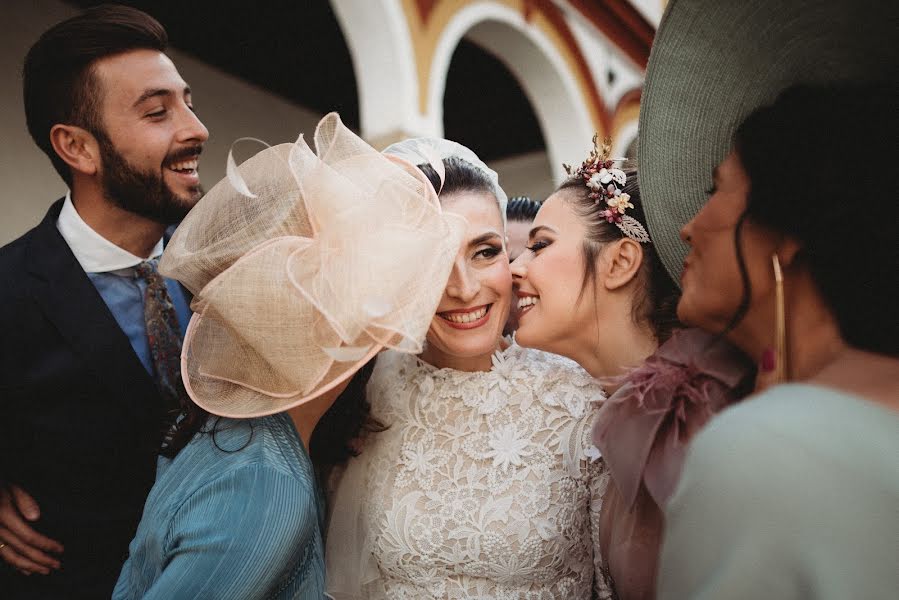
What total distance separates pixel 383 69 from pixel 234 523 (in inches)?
166

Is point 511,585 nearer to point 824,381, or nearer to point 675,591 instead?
point 675,591

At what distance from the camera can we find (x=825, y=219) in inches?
38.3

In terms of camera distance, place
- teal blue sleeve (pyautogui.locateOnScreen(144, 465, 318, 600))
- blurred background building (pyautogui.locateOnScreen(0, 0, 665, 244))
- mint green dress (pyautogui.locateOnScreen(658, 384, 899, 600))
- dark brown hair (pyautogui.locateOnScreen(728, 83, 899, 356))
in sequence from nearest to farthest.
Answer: mint green dress (pyautogui.locateOnScreen(658, 384, 899, 600)), dark brown hair (pyautogui.locateOnScreen(728, 83, 899, 356)), teal blue sleeve (pyautogui.locateOnScreen(144, 465, 318, 600)), blurred background building (pyautogui.locateOnScreen(0, 0, 665, 244))

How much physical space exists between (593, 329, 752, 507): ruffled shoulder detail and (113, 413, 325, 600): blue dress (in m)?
0.71

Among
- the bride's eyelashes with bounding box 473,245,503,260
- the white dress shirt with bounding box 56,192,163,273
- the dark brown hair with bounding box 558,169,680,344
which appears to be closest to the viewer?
the dark brown hair with bounding box 558,169,680,344

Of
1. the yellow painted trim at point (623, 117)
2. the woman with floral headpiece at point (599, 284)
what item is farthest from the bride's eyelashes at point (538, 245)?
the yellow painted trim at point (623, 117)

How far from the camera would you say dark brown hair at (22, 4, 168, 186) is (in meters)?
2.43

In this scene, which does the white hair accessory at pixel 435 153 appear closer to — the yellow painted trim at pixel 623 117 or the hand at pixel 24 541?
the hand at pixel 24 541

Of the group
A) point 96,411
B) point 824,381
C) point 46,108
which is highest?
point 46,108

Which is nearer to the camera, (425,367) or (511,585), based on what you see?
(511,585)

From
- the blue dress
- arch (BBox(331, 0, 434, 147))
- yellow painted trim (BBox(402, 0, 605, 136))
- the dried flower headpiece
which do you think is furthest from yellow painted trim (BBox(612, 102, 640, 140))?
the blue dress

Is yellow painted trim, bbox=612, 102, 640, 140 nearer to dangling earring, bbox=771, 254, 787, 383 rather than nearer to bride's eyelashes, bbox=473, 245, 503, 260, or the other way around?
bride's eyelashes, bbox=473, 245, 503, 260

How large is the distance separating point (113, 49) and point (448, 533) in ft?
6.77

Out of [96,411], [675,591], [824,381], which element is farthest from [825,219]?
[96,411]
